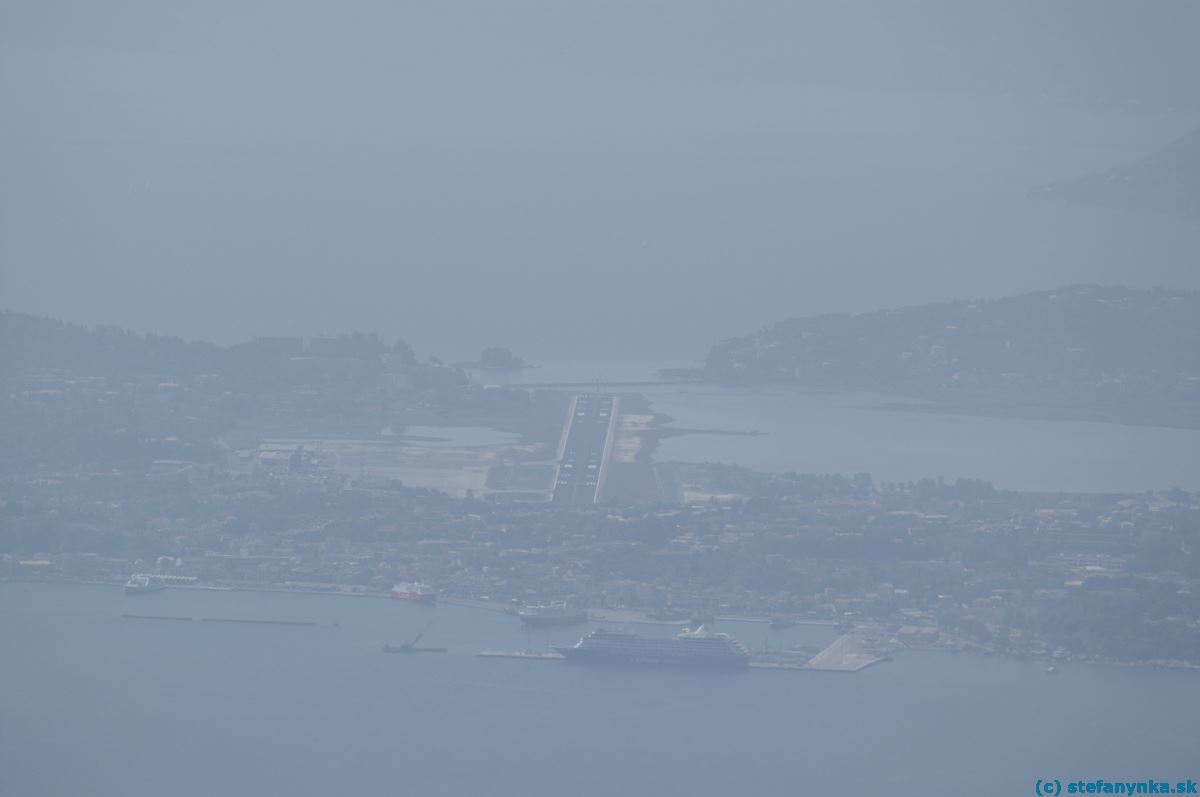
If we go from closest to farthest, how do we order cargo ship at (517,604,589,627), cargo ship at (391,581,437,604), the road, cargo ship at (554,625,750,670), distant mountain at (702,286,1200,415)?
cargo ship at (554,625,750,670) → cargo ship at (517,604,589,627) → cargo ship at (391,581,437,604) → the road → distant mountain at (702,286,1200,415)

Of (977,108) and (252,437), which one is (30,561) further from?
(977,108)

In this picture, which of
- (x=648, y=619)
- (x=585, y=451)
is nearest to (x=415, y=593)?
(x=648, y=619)

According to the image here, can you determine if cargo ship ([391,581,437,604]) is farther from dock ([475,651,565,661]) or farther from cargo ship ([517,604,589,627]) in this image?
dock ([475,651,565,661])

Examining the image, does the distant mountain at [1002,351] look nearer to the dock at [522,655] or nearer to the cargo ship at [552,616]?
the cargo ship at [552,616]

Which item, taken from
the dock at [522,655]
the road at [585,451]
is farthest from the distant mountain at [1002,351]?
the dock at [522,655]

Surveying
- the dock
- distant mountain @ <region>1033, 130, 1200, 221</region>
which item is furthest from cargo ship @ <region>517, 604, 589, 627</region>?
distant mountain @ <region>1033, 130, 1200, 221</region>

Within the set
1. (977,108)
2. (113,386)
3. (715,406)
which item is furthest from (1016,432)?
(977,108)
